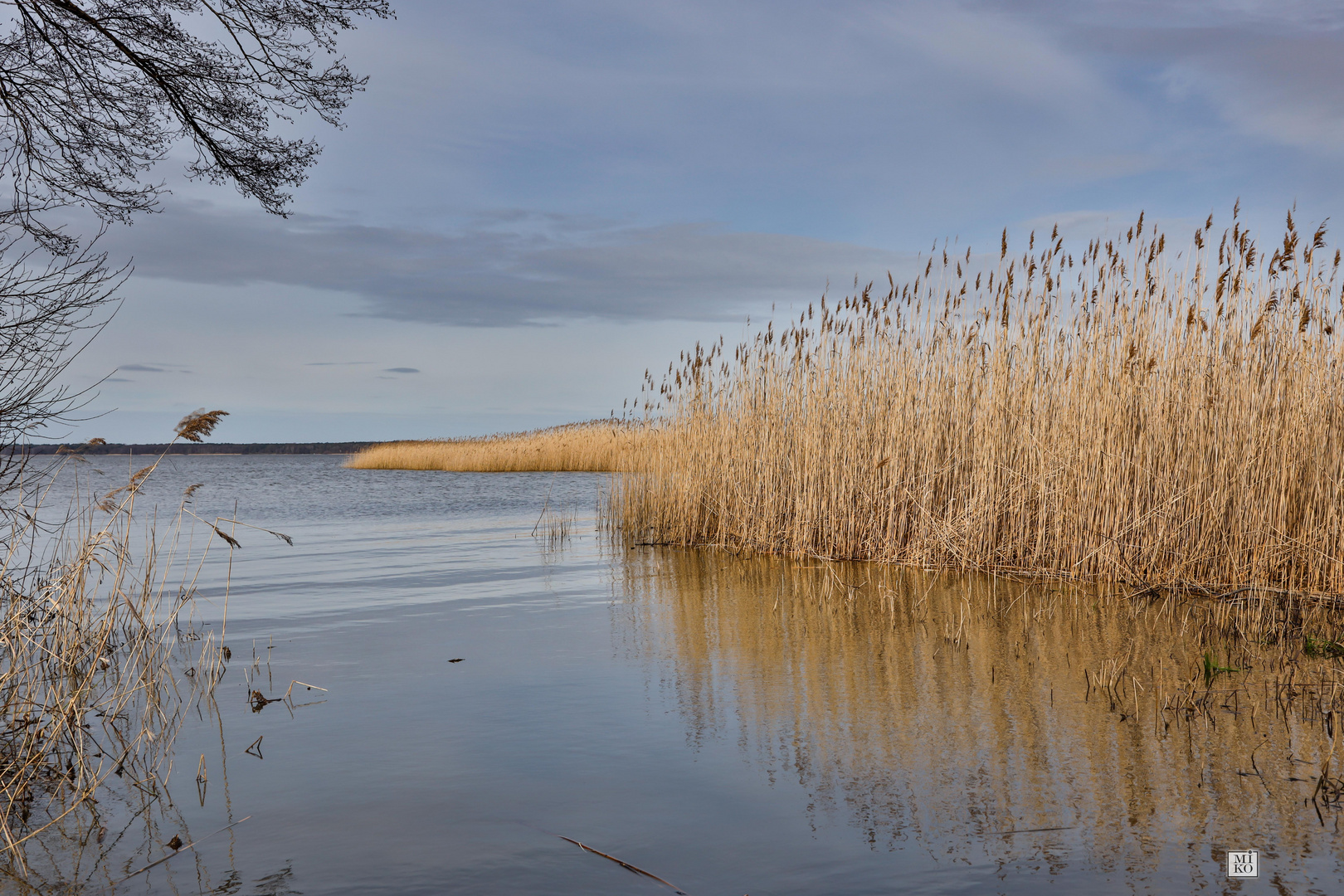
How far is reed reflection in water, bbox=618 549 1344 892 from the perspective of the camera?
2.28 meters

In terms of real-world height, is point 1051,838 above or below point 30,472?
below

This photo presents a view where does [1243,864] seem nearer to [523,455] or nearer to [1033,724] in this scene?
[1033,724]

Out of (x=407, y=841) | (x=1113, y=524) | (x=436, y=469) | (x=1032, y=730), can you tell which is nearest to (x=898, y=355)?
(x=1113, y=524)

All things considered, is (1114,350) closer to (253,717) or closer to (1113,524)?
(1113,524)

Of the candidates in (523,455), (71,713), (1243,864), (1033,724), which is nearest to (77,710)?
(71,713)

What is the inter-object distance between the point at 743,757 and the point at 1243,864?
→ 143cm

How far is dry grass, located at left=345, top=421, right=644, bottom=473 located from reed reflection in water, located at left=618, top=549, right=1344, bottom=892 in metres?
18.8

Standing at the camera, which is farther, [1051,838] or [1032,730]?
[1032,730]

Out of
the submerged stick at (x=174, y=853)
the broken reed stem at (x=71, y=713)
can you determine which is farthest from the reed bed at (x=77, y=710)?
the submerged stick at (x=174, y=853)

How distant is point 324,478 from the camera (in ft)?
84.7

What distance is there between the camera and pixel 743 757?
295cm

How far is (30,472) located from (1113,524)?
6685 mm

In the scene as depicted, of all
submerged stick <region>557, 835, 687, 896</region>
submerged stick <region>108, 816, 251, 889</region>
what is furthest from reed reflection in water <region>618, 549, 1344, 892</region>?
submerged stick <region>108, 816, 251, 889</region>

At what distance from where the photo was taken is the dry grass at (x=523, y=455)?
2673cm
